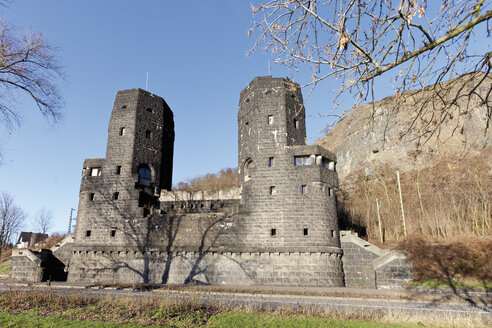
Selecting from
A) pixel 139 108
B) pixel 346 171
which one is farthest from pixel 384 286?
pixel 346 171

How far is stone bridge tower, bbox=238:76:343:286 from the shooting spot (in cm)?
2067

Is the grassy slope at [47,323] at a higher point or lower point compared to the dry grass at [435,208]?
lower

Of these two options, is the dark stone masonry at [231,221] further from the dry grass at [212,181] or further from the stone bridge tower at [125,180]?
the dry grass at [212,181]

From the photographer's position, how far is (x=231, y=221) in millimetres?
21594

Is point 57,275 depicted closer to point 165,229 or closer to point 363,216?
point 165,229

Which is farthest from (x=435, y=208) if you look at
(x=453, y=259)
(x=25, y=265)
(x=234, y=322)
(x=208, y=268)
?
(x=25, y=265)

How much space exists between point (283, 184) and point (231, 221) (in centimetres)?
420

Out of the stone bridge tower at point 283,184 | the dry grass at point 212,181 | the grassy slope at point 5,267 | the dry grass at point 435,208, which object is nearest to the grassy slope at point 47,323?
the stone bridge tower at point 283,184

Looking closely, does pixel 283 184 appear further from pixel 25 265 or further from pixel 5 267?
pixel 5 267

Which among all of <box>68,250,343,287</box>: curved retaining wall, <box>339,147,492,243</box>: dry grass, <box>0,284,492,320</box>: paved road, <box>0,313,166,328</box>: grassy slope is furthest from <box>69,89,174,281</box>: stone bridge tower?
<box>339,147,492,243</box>: dry grass

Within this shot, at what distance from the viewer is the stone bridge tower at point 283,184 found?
2067 cm

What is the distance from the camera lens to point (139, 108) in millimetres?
26031

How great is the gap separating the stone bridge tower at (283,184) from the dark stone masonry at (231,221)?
0.07 meters

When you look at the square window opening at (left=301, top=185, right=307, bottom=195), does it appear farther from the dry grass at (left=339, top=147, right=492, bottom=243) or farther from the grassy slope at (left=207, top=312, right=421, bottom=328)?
the grassy slope at (left=207, top=312, right=421, bottom=328)
